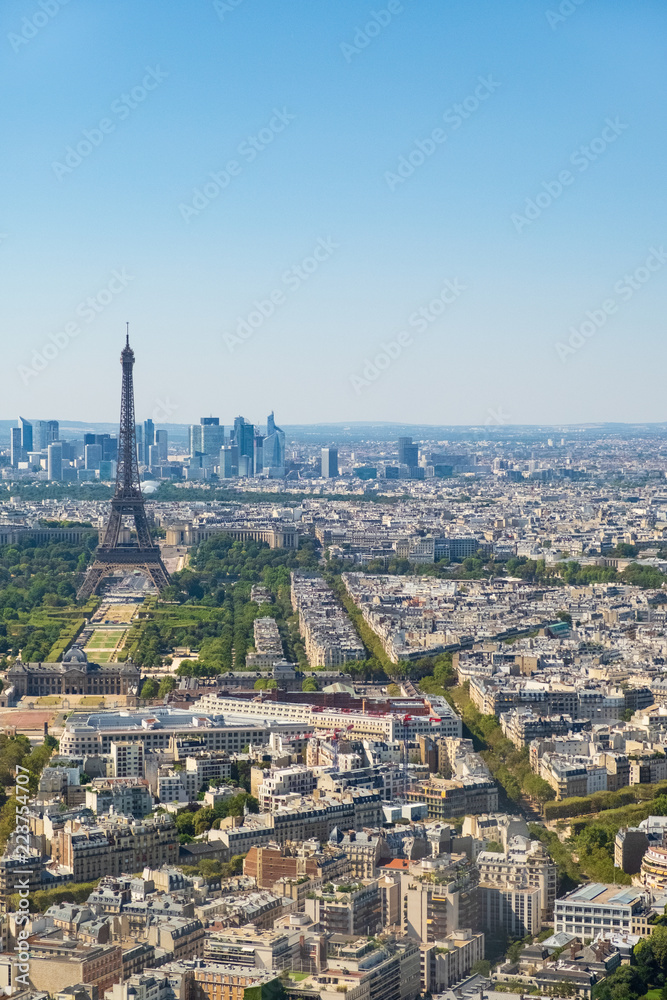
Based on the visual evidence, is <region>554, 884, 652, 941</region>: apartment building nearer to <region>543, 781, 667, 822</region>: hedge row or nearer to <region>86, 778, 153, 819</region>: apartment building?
<region>543, 781, 667, 822</region>: hedge row

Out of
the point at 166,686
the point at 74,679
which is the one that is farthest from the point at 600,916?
the point at 74,679

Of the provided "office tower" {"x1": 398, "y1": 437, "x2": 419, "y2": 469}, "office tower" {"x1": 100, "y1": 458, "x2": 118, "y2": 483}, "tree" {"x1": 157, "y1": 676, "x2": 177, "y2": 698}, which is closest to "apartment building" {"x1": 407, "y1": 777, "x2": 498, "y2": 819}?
"tree" {"x1": 157, "y1": 676, "x2": 177, "y2": 698}

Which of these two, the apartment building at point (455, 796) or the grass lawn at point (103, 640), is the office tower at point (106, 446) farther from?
the apartment building at point (455, 796)

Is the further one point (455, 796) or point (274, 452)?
point (274, 452)

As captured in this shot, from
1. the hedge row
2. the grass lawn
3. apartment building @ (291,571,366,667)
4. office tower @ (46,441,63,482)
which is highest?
office tower @ (46,441,63,482)

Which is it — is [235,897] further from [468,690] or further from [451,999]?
[468,690]

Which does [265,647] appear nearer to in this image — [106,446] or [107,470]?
[107,470]

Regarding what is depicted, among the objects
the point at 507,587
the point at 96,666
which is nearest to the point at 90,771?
the point at 96,666

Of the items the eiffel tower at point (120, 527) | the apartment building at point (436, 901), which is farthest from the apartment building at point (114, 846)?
the eiffel tower at point (120, 527)
